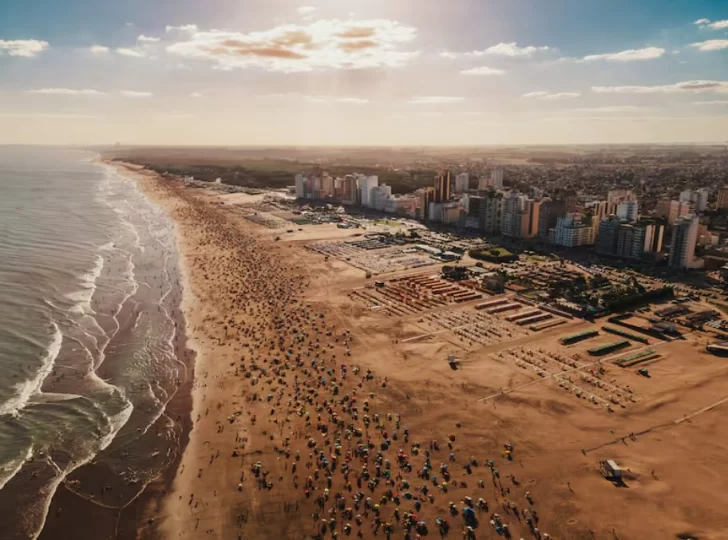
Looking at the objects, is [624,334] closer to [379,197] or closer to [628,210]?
[628,210]

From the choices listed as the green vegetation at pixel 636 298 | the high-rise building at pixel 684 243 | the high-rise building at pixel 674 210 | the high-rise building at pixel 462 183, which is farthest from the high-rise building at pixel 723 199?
the green vegetation at pixel 636 298

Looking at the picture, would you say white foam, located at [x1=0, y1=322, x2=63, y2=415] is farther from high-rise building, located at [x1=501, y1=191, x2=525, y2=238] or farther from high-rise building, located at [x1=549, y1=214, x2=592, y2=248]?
high-rise building, located at [x1=501, y1=191, x2=525, y2=238]

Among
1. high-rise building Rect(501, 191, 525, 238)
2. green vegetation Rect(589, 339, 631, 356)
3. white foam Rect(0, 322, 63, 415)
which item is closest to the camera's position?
white foam Rect(0, 322, 63, 415)

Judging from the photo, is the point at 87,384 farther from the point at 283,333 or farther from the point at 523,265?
the point at 523,265

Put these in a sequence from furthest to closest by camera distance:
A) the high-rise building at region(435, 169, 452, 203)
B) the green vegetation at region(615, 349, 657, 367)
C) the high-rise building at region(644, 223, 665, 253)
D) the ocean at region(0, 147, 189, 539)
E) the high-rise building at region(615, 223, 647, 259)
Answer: the high-rise building at region(435, 169, 452, 203), the high-rise building at region(615, 223, 647, 259), the high-rise building at region(644, 223, 665, 253), the green vegetation at region(615, 349, 657, 367), the ocean at region(0, 147, 189, 539)

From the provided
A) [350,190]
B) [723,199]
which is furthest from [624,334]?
[350,190]

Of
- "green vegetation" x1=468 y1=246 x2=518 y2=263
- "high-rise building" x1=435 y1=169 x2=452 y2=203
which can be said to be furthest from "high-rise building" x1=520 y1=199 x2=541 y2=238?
"high-rise building" x1=435 y1=169 x2=452 y2=203
